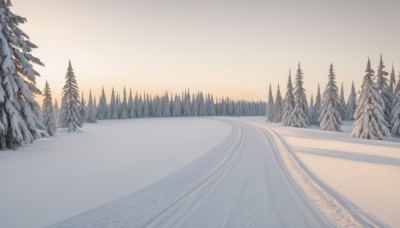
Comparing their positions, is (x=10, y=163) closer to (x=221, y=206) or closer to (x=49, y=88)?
(x=221, y=206)

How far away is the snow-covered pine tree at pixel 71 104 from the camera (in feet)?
126

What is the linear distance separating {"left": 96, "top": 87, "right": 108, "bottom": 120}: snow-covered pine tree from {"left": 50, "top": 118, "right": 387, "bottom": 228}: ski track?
9051 cm

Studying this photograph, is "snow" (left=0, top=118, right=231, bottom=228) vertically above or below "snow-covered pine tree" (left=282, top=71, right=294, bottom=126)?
below

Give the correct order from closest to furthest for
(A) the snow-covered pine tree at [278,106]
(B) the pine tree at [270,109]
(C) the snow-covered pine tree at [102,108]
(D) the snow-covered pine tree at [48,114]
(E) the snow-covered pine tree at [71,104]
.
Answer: (D) the snow-covered pine tree at [48,114], (E) the snow-covered pine tree at [71,104], (A) the snow-covered pine tree at [278,106], (B) the pine tree at [270,109], (C) the snow-covered pine tree at [102,108]

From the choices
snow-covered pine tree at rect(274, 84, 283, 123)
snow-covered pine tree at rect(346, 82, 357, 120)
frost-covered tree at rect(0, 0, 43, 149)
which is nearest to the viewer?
frost-covered tree at rect(0, 0, 43, 149)

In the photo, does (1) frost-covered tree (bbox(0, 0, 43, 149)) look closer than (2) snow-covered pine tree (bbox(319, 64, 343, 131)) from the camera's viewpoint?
Yes

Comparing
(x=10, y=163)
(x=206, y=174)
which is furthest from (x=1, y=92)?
(x=206, y=174)

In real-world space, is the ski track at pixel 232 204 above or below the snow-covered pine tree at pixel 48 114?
below

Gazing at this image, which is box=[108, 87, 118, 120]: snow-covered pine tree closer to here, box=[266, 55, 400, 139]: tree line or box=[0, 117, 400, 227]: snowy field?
box=[266, 55, 400, 139]: tree line

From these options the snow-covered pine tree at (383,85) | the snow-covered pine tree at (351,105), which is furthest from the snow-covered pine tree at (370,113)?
the snow-covered pine tree at (351,105)

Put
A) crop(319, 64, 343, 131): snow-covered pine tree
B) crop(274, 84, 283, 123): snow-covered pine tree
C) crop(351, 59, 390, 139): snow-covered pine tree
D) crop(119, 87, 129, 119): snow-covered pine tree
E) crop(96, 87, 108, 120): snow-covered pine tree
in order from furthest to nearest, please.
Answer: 1. crop(119, 87, 129, 119): snow-covered pine tree
2. crop(96, 87, 108, 120): snow-covered pine tree
3. crop(274, 84, 283, 123): snow-covered pine tree
4. crop(319, 64, 343, 131): snow-covered pine tree
5. crop(351, 59, 390, 139): snow-covered pine tree

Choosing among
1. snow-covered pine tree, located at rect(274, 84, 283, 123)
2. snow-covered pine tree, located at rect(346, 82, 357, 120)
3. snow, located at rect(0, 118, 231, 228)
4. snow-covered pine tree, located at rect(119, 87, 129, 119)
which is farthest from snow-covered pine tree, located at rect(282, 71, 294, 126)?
snow-covered pine tree, located at rect(119, 87, 129, 119)

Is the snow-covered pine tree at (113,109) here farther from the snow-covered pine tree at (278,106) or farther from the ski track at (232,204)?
the ski track at (232,204)

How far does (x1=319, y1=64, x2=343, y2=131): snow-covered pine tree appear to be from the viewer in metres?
45.3
